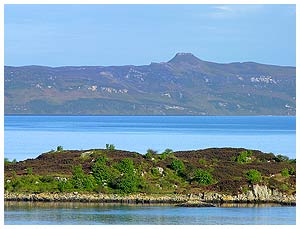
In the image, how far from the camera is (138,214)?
31.3 metres

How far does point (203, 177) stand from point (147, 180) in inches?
110

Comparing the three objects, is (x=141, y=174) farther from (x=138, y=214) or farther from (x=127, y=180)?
(x=138, y=214)

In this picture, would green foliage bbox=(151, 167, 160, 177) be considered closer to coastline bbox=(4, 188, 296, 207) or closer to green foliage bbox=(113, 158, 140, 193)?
green foliage bbox=(113, 158, 140, 193)

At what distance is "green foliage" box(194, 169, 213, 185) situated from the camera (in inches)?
1545

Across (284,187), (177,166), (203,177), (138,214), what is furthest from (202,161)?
(138,214)

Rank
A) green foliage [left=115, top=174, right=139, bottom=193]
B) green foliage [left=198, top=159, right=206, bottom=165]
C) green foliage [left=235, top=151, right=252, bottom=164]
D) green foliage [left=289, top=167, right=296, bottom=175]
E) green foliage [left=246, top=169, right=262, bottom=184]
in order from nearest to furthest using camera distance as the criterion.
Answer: green foliage [left=115, top=174, right=139, bottom=193], green foliage [left=246, top=169, right=262, bottom=184], green foliage [left=289, top=167, right=296, bottom=175], green foliage [left=198, top=159, right=206, bottom=165], green foliage [left=235, top=151, right=252, bottom=164]

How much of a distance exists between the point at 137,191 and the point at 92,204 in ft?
10.00

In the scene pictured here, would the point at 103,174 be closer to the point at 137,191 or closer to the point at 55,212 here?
the point at 137,191

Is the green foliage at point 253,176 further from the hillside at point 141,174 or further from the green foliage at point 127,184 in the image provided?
the green foliage at point 127,184

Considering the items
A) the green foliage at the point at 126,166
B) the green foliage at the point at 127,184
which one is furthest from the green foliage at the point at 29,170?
the green foliage at the point at 127,184

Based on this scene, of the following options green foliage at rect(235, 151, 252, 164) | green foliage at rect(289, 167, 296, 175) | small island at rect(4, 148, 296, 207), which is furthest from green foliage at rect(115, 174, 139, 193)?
green foliage at rect(235, 151, 252, 164)

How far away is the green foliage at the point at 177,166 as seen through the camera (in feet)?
133

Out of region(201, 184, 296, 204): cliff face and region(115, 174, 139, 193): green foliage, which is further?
region(115, 174, 139, 193): green foliage
